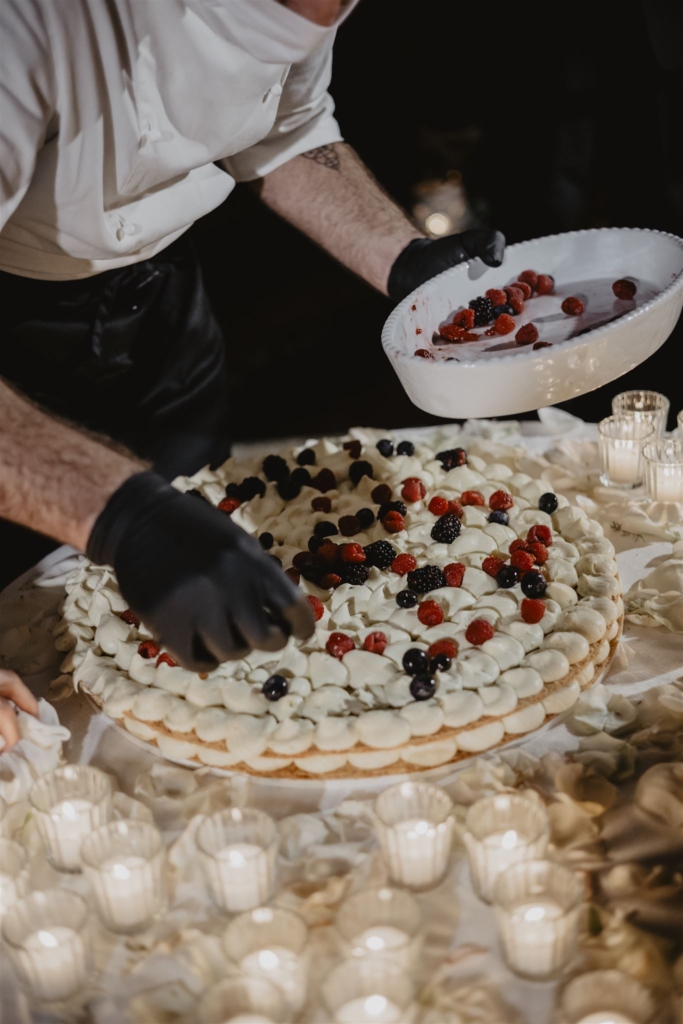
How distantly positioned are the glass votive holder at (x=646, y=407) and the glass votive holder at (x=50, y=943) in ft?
4.62

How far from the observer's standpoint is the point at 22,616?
178 cm

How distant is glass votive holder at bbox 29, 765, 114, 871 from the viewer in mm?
1267

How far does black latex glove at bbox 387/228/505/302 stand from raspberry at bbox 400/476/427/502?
0.37 m

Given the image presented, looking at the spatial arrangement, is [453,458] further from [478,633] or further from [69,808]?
[69,808]

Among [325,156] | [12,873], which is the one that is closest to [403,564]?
[12,873]

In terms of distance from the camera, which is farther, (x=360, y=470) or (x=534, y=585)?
(x=360, y=470)

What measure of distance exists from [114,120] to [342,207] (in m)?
0.68

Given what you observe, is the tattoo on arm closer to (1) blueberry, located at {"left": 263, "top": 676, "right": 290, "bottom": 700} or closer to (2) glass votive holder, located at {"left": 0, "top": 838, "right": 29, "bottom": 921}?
(1) blueberry, located at {"left": 263, "top": 676, "right": 290, "bottom": 700}

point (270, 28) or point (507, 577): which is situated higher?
point (270, 28)

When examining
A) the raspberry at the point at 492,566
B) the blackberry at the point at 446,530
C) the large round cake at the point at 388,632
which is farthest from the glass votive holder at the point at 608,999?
the blackberry at the point at 446,530

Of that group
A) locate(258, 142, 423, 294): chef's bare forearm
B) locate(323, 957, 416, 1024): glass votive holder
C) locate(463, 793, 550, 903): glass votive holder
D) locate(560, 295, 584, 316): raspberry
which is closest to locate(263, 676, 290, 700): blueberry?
locate(463, 793, 550, 903): glass votive holder

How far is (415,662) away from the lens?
4.66 feet

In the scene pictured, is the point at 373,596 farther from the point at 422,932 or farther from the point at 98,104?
the point at 98,104

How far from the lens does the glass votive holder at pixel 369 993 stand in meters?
1.00
